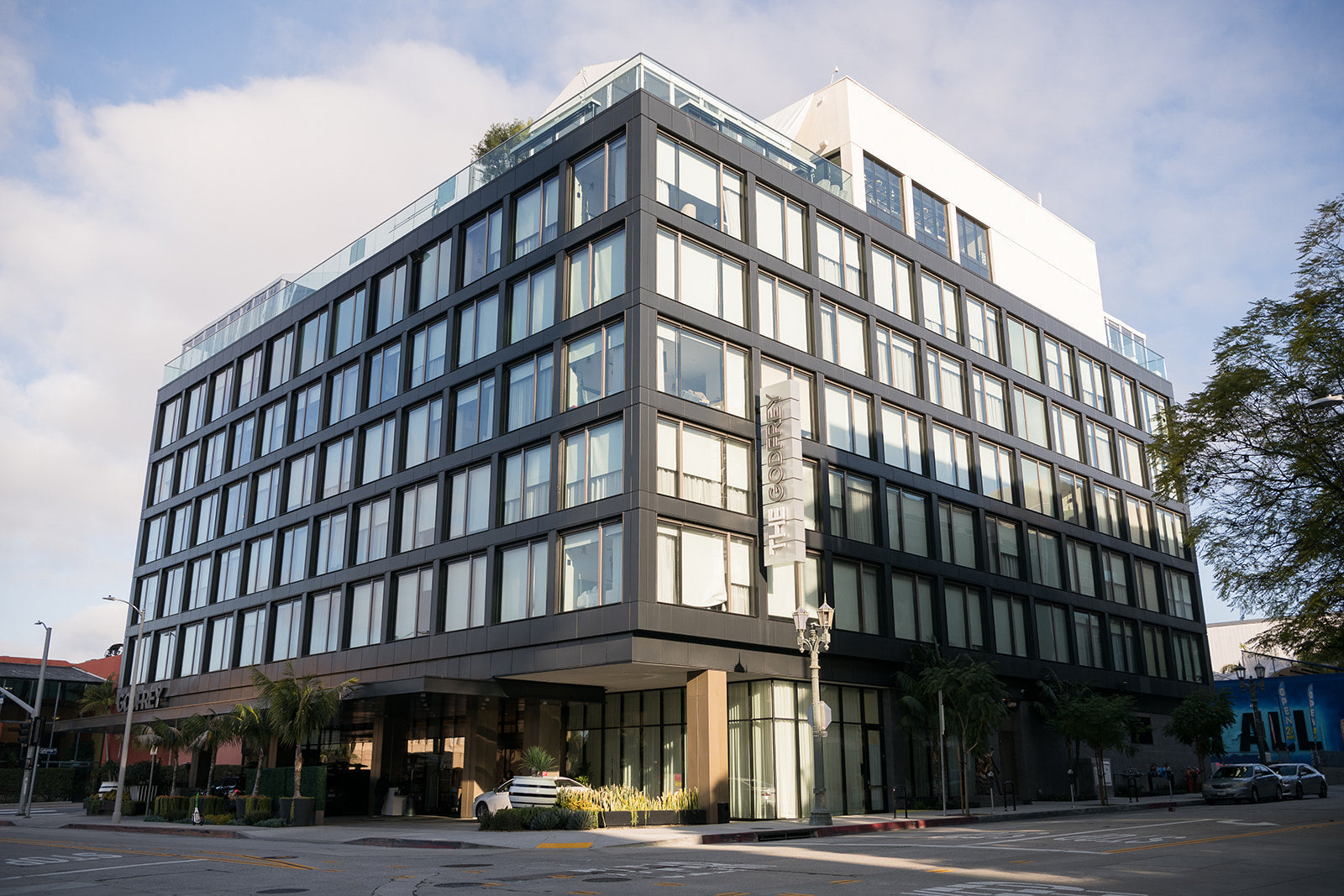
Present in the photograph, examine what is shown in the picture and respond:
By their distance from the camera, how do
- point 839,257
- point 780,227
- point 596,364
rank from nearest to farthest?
point 596,364
point 780,227
point 839,257

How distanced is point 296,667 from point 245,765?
7.75 m

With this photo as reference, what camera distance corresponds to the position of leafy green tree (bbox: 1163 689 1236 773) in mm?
53128

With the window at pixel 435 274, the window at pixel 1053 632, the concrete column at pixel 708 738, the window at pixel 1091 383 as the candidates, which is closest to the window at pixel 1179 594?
the window at pixel 1091 383

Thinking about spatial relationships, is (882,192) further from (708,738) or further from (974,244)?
(708,738)

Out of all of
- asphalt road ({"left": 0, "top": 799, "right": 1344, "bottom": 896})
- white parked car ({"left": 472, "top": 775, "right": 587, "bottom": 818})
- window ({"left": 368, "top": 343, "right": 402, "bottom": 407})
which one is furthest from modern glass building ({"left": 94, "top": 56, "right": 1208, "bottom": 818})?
asphalt road ({"left": 0, "top": 799, "right": 1344, "bottom": 896})

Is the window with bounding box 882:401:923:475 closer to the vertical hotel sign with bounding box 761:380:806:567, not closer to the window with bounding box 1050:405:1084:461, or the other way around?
the vertical hotel sign with bounding box 761:380:806:567

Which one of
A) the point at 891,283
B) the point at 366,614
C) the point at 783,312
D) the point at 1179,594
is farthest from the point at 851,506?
the point at 1179,594

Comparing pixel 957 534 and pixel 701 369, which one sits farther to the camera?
pixel 957 534

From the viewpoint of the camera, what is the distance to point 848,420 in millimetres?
43094

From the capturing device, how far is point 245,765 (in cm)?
5272

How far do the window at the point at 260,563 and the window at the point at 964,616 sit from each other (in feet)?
112

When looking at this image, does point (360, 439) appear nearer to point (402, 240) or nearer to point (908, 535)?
point (402, 240)

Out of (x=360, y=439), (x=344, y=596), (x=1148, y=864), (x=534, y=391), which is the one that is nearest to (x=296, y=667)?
(x=344, y=596)

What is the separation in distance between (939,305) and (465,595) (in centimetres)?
2661
